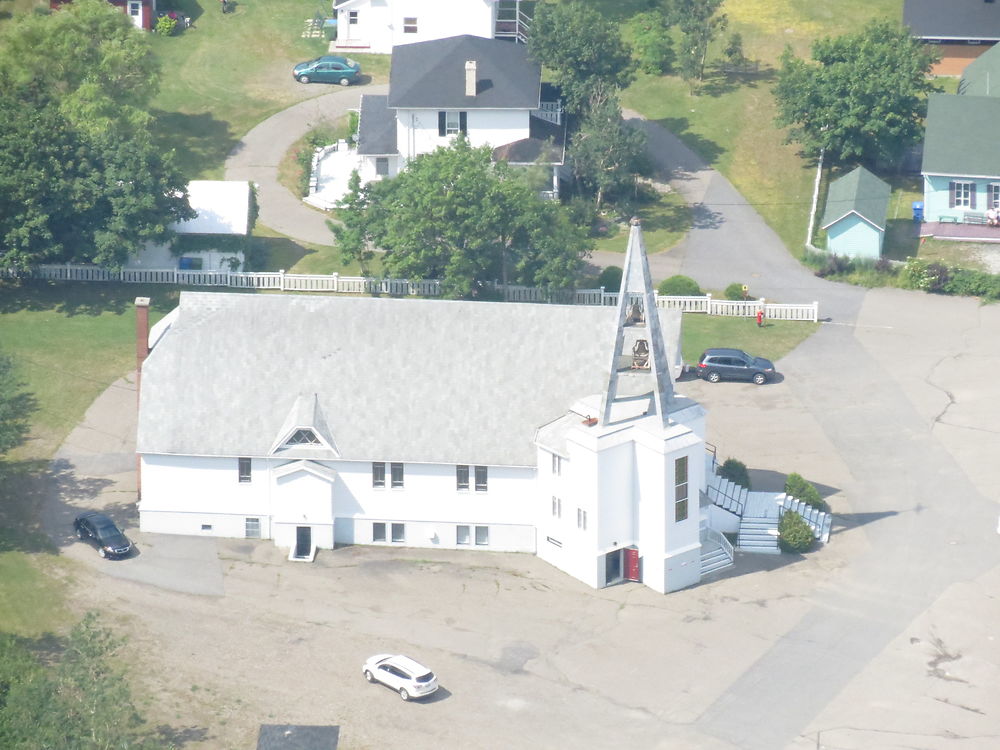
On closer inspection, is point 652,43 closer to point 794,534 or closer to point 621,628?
point 794,534

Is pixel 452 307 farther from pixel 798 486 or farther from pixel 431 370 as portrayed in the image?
pixel 798 486

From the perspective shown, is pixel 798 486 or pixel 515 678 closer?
pixel 515 678

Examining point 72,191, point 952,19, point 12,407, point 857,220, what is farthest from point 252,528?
point 952,19

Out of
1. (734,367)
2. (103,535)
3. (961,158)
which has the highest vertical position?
(961,158)

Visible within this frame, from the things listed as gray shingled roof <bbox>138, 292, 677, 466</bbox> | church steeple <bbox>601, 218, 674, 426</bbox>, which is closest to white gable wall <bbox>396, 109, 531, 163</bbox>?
gray shingled roof <bbox>138, 292, 677, 466</bbox>

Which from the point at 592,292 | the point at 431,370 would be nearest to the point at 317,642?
the point at 431,370

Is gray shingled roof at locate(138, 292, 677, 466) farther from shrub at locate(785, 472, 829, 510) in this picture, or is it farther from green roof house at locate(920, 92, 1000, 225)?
green roof house at locate(920, 92, 1000, 225)
